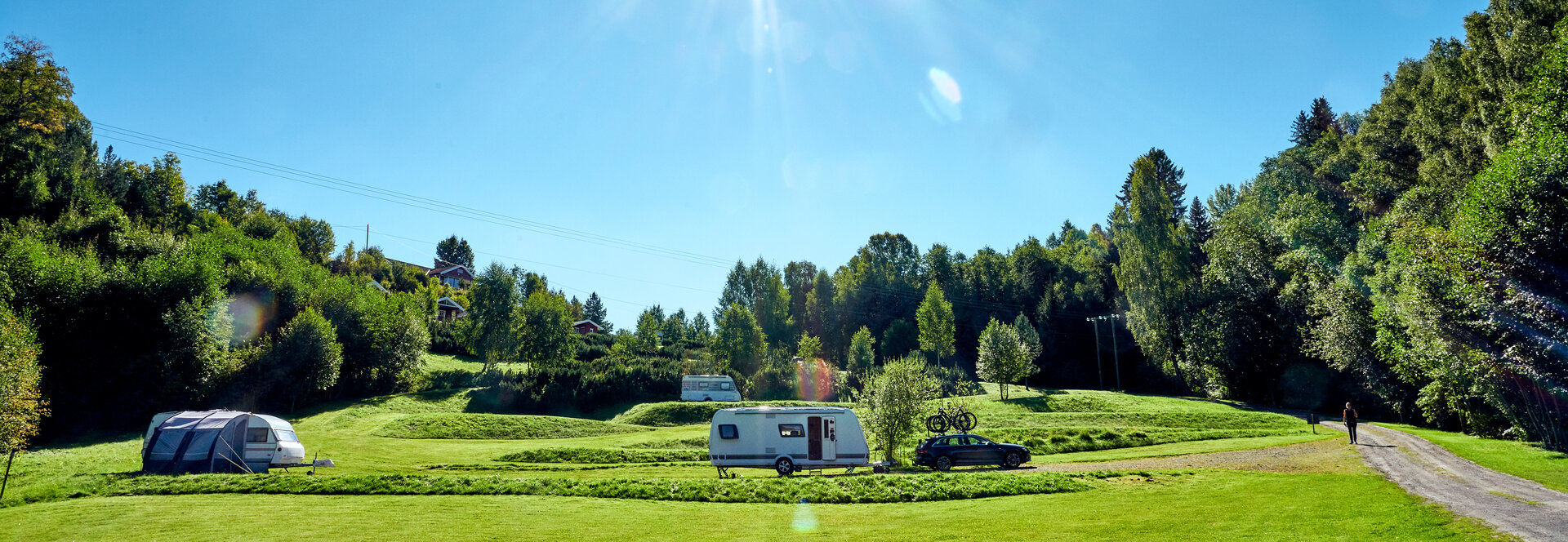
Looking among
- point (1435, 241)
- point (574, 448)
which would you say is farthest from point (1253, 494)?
point (574, 448)

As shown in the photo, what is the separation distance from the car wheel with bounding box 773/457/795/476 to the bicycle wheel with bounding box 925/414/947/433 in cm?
903

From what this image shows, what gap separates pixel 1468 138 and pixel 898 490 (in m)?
35.4

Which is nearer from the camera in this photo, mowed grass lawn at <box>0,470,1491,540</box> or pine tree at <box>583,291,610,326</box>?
mowed grass lawn at <box>0,470,1491,540</box>

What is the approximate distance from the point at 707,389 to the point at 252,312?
3651 centimetres

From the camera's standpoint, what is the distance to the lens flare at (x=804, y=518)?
14.7 meters

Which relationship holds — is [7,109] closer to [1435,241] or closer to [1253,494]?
[1253,494]

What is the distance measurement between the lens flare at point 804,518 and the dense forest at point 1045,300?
2332cm

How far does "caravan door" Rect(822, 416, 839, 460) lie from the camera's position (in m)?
26.2

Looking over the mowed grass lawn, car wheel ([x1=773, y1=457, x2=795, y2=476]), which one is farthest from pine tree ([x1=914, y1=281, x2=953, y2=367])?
the mowed grass lawn

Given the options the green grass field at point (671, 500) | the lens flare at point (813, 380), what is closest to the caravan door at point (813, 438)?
the green grass field at point (671, 500)

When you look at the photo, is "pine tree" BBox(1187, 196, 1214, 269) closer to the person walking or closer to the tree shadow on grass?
the tree shadow on grass

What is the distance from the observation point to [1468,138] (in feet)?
111

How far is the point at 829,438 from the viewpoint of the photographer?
26.2 m

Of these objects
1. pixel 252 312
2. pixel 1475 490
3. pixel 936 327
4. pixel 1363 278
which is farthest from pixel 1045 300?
pixel 252 312
